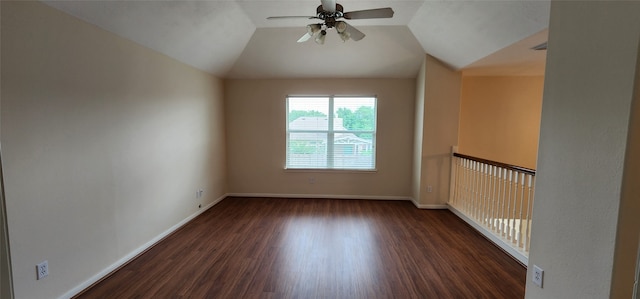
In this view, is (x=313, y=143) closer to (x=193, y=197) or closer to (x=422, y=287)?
(x=193, y=197)

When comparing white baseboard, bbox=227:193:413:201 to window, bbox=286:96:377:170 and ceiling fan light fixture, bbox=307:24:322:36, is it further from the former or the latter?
ceiling fan light fixture, bbox=307:24:322:36

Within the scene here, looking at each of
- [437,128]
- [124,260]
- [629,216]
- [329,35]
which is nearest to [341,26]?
[329,35]

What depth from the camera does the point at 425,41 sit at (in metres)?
3.60

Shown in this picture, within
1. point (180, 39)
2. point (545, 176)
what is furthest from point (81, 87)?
point (545, 176)

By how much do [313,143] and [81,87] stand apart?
11.1 feet

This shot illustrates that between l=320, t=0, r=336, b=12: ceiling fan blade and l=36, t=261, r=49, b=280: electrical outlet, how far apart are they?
294 cm

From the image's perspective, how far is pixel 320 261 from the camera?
8.21 feet

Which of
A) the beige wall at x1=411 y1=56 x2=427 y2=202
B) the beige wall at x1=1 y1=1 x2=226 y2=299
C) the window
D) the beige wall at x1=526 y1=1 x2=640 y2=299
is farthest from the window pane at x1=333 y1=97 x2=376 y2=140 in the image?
A: the beige wall at x1=526 y1=1 x2=640 y2=299

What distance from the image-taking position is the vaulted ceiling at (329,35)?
2318 mm

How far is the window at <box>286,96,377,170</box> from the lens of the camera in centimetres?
468

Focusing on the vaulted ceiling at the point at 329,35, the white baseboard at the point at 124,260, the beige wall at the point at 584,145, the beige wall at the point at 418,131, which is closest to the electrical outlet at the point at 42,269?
the white baseboard at the point at 124,260

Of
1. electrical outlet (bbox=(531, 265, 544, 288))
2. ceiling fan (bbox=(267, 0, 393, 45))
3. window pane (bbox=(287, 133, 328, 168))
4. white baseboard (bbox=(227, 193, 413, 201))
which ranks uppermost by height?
ceiling fan (bbox=(267, 0, 393, 45))

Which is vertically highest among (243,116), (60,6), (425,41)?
(425,41)

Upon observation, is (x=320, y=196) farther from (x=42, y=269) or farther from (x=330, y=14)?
(x=42, y=269)
